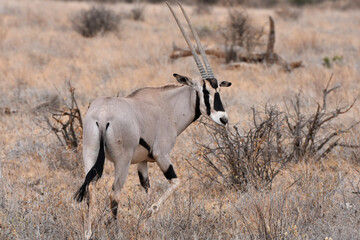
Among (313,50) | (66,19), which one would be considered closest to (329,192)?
(313,50)

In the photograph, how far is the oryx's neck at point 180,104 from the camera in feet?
15.8

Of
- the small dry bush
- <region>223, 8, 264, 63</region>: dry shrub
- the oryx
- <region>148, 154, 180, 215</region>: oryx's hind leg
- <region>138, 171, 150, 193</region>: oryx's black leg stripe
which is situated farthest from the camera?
the small dry bush

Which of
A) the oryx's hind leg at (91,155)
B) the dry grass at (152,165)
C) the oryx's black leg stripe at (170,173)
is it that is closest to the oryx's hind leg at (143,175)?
the dry grass at (152,165)

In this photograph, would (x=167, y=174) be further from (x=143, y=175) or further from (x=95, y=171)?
(x=95, y=171)

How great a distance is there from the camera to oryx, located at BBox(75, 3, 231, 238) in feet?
13.1

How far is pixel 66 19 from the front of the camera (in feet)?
57.7

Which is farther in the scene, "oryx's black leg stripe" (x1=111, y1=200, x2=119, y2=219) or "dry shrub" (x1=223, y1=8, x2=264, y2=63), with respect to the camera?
"dry shrub" (x1=223, y1=8, x2=264, y2=63)

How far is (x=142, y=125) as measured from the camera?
4.40 m

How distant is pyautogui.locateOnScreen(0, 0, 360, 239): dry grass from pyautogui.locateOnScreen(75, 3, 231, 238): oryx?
25cm

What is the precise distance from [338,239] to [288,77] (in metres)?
6.86

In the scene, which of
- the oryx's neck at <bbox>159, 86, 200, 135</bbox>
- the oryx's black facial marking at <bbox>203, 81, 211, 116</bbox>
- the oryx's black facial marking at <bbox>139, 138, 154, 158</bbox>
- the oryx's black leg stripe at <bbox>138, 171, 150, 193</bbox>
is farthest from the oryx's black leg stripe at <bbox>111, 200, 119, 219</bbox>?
the oryx's black facial marking at <bbox>203, 81, 211, 116</bbox>

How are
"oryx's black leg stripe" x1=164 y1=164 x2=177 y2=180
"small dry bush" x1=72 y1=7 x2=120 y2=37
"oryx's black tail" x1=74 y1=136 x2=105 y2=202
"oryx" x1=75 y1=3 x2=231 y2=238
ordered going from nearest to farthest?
"oryx's black tail" x1=74 y1=136 x2=105 y2=202 → "oryx" x1=75 y1=3 x2=231 y2=238 → "oryx's black leg stripe" x1=164 y1=164 x2=177 y2=180 → "small dry bush" x1=72 y1=7 x2=120 y2=37

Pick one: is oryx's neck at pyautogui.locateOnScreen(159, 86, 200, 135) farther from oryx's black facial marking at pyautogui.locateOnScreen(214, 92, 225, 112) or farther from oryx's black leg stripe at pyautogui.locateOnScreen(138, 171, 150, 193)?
oryx's black leg stripe at pyautogui.locateOnScreen(138, 171, 150, 193)

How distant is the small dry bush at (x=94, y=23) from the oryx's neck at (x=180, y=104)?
35.4 feet
